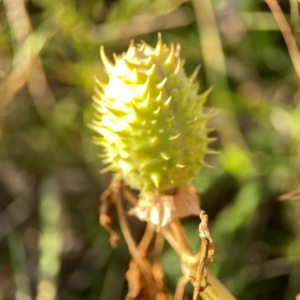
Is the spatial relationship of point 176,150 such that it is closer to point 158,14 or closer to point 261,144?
point 261,144

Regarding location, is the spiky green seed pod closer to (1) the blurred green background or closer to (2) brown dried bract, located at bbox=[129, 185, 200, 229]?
(2) brown dried bract, located at bbox=[129, 185, 200, 229]

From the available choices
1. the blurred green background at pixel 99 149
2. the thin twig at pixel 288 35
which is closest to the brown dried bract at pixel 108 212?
the blurred green background at pixel 99 149

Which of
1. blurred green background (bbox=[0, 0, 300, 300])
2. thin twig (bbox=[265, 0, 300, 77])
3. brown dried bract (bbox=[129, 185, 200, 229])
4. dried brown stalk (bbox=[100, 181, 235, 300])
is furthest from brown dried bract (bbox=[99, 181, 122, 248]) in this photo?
thin twig (bbox=[265, 0, 300, 77])

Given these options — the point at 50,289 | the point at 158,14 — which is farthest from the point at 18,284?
the point at 158,14

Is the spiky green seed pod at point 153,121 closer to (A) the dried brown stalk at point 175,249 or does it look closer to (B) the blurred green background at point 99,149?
(A) the dried brown stalk at point 175,249

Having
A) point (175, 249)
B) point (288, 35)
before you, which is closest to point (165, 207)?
point (175, 249)
